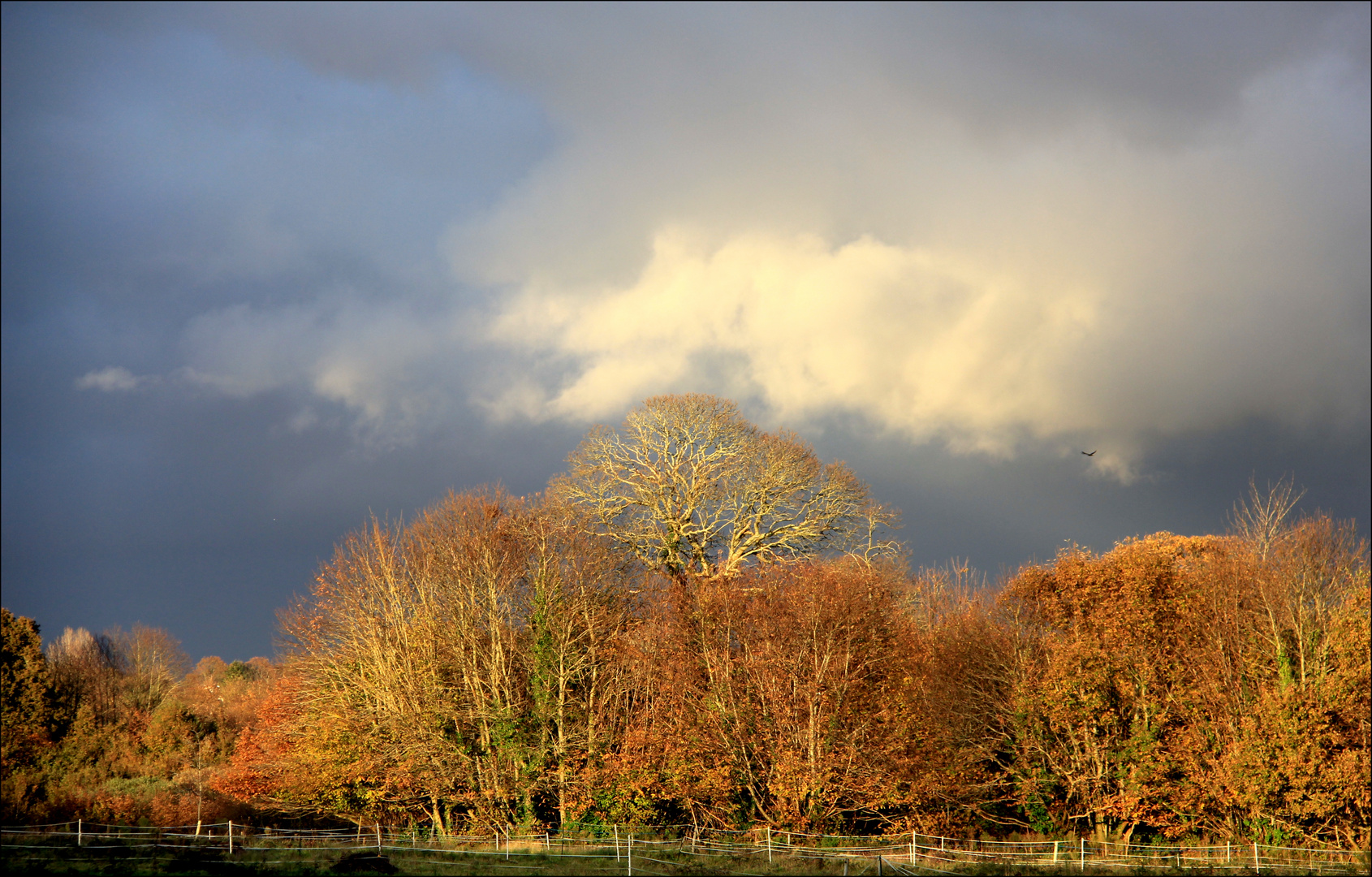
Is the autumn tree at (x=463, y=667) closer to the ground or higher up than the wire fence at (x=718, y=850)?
higher up

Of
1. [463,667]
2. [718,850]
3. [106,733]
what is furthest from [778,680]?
[106,733]

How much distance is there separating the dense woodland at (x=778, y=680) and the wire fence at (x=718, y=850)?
1.47 m

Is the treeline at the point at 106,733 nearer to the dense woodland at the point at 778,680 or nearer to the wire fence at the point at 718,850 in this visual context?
the dense woodland at the point at 778,680

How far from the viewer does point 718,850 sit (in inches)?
1309

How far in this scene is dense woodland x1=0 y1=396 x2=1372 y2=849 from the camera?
36562 mm

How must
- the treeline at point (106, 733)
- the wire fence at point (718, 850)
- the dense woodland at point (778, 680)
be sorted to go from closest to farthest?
the wire fence at point (718, 850) < the dense woodland at point (778, 680) < the treeline at point (106, 733)

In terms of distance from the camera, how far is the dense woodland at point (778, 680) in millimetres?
36562

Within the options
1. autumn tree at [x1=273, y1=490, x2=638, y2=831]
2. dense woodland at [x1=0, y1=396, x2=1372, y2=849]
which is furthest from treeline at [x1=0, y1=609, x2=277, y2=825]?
autumn tree at [x1=273, y1=490, x2=638, y2=831]

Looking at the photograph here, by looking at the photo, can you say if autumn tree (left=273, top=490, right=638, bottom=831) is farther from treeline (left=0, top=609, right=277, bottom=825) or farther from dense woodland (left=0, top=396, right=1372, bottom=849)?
treeline (left=0, top=609, right=277, bottom=825)

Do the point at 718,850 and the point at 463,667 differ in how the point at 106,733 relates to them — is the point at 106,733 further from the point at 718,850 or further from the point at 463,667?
the point at 718,850

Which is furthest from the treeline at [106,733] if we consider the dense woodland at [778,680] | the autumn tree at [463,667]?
the autumn tree at [463,667]

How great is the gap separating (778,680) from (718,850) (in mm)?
6878

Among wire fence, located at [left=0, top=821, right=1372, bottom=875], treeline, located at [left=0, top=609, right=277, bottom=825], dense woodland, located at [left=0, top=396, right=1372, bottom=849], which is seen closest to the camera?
wire fence, located at [left=0, top=821, right=1372, bottom=875]

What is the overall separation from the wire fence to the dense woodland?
1471mm
